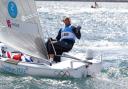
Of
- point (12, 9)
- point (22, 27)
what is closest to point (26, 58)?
point (22, 27)

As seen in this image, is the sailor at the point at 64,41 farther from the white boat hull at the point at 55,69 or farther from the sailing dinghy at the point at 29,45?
the white boat hull at the point at 55,69

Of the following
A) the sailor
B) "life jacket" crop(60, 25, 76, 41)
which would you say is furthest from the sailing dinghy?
"life jacket" crop(60, 25, 76, 41)

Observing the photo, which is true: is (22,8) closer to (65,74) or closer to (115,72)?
(65,74)

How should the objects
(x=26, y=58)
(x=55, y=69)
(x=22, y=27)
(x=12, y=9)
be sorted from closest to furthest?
(x=55, y=69)
(x=12, y=9)
(x=22, y=27)
(x=26, y=58)

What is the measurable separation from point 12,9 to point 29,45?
1.05 meters

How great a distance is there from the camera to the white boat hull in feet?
46.4

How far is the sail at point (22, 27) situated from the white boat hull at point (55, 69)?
491 millimetres

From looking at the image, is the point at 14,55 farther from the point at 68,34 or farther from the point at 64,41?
the point at 68,34

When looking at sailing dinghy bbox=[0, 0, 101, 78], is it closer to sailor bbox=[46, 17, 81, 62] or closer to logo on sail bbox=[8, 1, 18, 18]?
logo on sail bbox=[8, 1, 18, 18]

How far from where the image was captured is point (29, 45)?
14859 millimetres

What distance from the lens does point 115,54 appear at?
19328 millimetres

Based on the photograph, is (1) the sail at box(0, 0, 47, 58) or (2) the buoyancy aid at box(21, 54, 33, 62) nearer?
(1) the sail at box(0, 0, 47, 58)

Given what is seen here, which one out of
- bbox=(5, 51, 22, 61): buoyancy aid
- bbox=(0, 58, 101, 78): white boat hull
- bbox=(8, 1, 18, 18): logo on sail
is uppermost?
bbox=(8, 1, 18, 18): logo on sail

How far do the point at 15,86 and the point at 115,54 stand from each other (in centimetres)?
672
